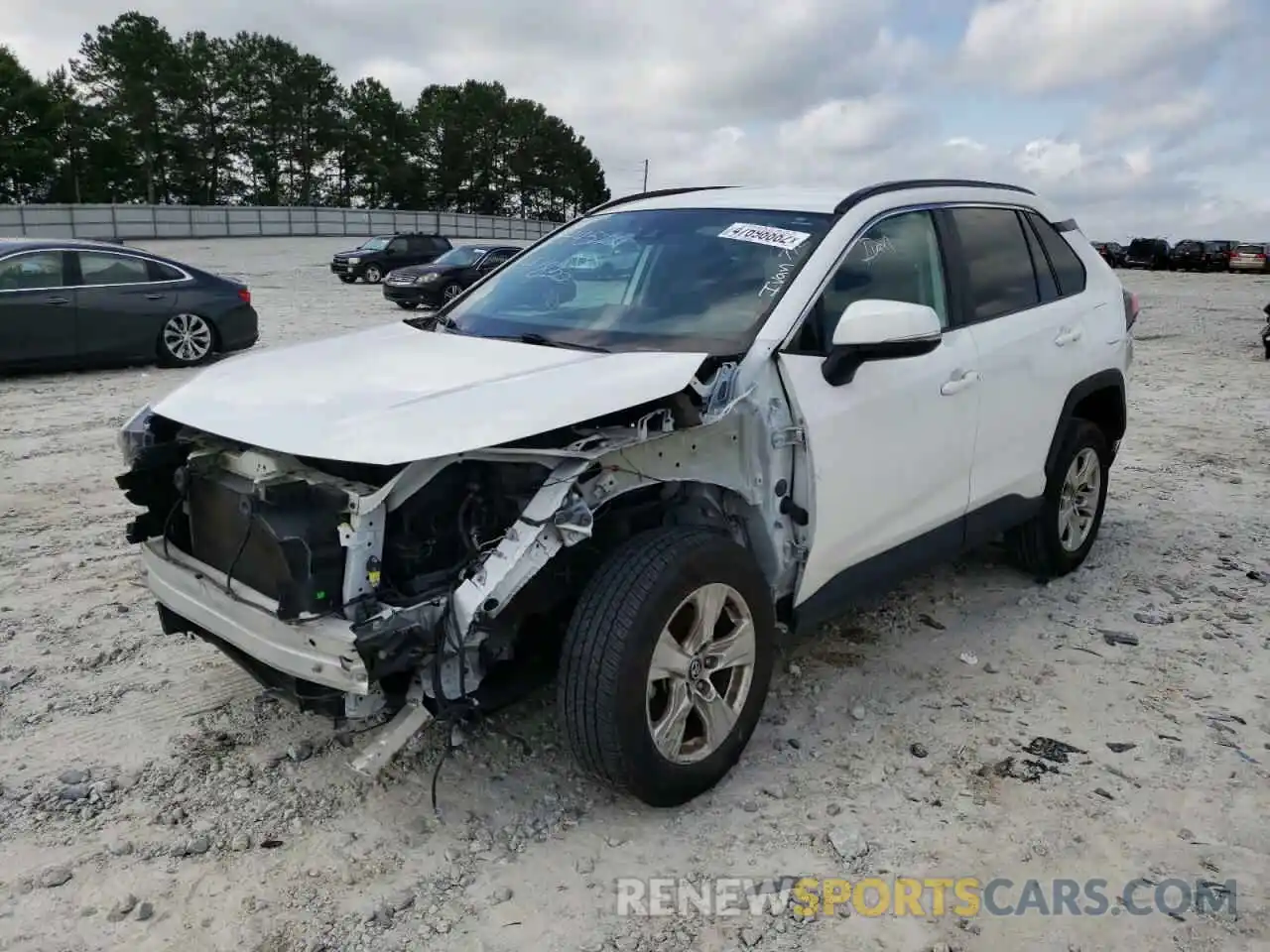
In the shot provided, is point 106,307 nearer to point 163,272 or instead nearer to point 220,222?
point 163,272

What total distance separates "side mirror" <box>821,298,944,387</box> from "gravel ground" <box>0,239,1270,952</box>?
1.35 m

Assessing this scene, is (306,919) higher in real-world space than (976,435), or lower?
lower

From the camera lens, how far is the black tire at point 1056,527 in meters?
4.57

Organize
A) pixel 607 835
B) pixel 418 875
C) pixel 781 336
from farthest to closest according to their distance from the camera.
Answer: pixel 781 336 < pixel 607 835 < pixel 418 875

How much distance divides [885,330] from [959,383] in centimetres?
81

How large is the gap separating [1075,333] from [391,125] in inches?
3025

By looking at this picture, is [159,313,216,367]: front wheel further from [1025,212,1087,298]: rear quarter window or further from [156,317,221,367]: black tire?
[1025,212,1087,298]: rear quarter window

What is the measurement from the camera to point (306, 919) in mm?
2562

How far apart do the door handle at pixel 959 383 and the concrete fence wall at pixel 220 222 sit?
35266 mm

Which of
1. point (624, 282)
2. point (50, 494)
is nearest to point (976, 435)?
point (624, 282)

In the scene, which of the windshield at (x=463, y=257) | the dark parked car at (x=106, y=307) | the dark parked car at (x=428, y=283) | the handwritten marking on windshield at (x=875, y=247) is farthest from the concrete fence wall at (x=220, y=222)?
the handwritten marking on windshield at (x=875, y=247)

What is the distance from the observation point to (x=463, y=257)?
22.4 meters

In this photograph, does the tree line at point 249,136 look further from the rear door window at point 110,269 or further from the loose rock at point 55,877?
the loose rock at point 55,877

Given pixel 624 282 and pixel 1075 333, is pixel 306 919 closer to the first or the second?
pixel 624 282
